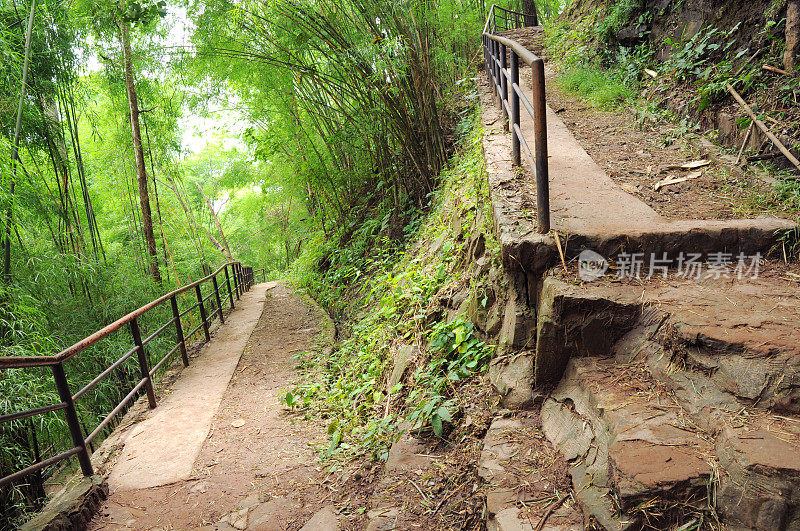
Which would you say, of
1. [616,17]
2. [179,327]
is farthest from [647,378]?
[616,17]

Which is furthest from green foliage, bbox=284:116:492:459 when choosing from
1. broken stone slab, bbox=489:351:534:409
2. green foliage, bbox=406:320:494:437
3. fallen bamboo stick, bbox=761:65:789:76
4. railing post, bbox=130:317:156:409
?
fallen bamboo stick, bbox=761:65:789:76

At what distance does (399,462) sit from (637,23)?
18.3 ft

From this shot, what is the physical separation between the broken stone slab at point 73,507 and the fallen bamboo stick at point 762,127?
4585 mm

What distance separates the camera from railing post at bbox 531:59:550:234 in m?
2.17

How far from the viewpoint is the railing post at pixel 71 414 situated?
2793mm

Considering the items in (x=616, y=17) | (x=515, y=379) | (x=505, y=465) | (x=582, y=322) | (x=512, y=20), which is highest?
(x=512, y=20)

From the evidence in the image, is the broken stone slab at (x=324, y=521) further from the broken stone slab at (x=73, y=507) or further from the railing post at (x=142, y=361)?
the railing post at (x=142, y=361)

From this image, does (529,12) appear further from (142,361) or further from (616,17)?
(142,361)

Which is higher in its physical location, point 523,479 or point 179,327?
point 523,479

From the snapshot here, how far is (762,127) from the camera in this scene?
3.28 meters

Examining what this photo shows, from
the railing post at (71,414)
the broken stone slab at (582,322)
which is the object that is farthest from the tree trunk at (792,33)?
the railing post at (71,414)

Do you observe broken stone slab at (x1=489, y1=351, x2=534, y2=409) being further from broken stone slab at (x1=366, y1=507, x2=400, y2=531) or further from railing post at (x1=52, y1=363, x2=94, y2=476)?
railing post at (x1=52, y1=363, x2=94, y2=476)

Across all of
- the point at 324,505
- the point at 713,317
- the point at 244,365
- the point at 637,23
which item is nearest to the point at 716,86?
the point at 637,23

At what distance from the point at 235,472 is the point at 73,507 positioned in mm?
884
